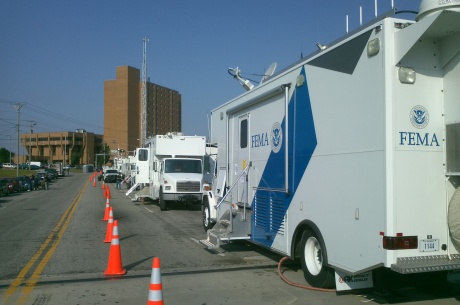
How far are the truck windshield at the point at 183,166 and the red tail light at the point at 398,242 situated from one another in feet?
54.1

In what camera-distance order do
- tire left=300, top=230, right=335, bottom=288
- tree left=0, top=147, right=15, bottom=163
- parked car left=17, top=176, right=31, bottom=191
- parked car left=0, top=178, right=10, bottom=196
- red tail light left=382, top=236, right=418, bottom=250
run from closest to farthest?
red tail light left=382, top=236, right=418, bottom=250, tire left=300, top=230, right=335, bottom=288, parked car left=0, top=178, right=10, bottom=196, parked car left=17, top=176, right=31, bottom=191, tree left=0, top=147, right=15, bottom=163

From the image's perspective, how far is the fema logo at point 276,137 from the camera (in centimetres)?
828

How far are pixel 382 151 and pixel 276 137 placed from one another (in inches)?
122

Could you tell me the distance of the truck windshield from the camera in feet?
69.9

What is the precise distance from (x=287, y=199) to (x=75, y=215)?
12.7 meters

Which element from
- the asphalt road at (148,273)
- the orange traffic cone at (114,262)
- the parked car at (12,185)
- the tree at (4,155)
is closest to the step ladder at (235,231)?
the asphalt road at (148,273)

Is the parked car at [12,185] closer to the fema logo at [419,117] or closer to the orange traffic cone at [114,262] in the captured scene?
the orange traffic cone at [114,262]

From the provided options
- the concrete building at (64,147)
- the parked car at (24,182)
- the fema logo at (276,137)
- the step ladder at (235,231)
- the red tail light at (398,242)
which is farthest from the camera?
the concrete building at (64,147)

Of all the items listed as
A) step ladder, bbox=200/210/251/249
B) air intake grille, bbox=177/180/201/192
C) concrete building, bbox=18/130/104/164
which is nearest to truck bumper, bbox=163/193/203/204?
air intake grille, bbox=177/180/201/192

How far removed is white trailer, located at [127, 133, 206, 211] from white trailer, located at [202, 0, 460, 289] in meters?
13.6

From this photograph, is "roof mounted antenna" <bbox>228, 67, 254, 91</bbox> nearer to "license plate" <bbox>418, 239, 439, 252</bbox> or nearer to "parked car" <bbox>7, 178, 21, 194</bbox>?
"license plate" <bbox>418, 239, 439, 252</bbox>

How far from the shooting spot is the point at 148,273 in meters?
8.38

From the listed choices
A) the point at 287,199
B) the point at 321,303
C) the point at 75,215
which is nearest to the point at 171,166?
the point at 75,215

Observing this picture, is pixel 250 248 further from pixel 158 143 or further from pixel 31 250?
pixel 158 143
